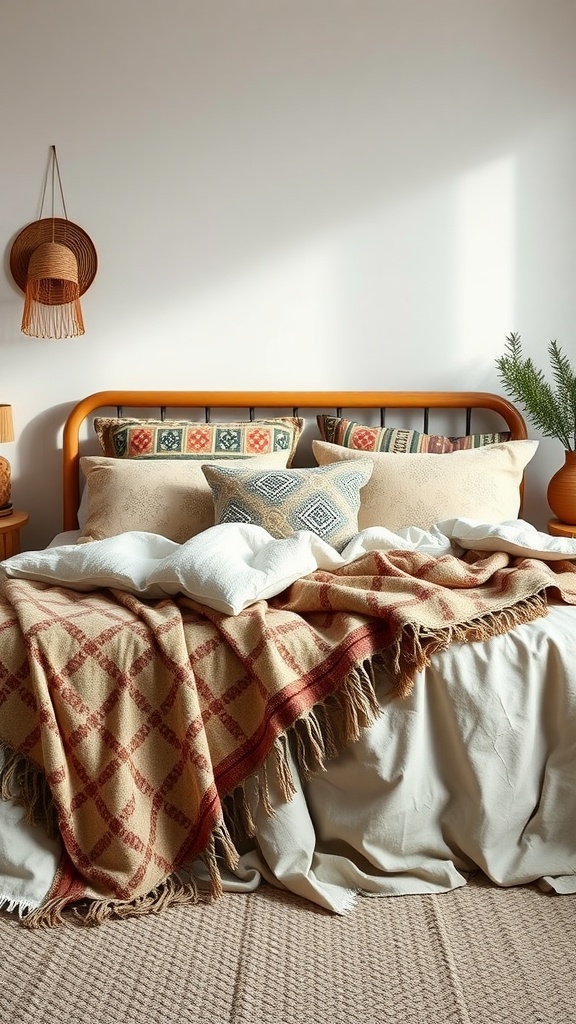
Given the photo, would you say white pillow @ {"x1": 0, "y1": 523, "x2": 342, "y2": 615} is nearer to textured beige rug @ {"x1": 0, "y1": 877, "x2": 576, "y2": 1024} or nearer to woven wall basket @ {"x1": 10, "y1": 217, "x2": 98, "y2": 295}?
textured beige rug @ {"x1": 0, "y1": 877, "x2": 576, "y2": 1024}

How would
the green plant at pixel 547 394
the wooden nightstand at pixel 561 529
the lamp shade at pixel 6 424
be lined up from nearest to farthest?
the wooden nightstand at pixel 561 529, the green plant at pixel 547 394, the lamp shade at pixel 6 424

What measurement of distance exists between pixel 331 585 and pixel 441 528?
61cm

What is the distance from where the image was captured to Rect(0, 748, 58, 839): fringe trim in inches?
66.1

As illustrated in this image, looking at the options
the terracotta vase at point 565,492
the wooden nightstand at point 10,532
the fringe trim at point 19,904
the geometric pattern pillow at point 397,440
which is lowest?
the fringe trim at point 19,904

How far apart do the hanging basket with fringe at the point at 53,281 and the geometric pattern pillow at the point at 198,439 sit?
0.49m

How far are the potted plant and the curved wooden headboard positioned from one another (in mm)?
147

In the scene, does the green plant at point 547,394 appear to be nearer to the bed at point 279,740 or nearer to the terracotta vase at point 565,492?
the terracotta vase at point 565,492

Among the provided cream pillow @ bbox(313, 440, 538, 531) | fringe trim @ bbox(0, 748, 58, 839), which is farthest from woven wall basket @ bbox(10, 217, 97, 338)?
fringe trim @ bbox(0, 748, 58, 839)

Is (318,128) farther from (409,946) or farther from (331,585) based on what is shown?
(409,946)

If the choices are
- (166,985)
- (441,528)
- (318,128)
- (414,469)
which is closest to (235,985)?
(166,985)

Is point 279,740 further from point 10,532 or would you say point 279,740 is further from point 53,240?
point 53,240

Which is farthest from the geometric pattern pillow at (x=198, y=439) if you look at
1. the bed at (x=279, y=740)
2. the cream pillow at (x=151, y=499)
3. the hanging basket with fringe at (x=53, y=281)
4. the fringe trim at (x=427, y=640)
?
the fringe trim at (x=427, y=640)

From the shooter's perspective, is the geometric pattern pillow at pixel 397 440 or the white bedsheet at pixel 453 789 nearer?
the white bedsheet at pixel 453 789

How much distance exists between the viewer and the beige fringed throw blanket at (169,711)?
5.41ft
